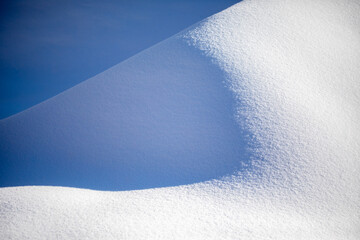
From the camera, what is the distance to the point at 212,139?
22.5ft

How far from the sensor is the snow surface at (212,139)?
497 cm

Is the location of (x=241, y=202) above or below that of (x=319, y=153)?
below

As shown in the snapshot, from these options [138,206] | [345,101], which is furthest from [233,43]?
[138,206]

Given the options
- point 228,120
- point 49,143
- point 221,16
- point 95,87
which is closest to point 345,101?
point 228,120

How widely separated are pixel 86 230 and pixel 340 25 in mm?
8684

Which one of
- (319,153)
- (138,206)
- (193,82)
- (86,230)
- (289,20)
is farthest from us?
(289,20)

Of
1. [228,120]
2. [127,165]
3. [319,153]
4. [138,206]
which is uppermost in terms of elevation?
[228,120]

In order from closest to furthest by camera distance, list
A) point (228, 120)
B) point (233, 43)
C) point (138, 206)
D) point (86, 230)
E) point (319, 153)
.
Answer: point (86, 230) → point (138, 206) → point (319, 153) → point (228, 120) → point (233, 43)

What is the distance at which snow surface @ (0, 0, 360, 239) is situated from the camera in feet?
16.3

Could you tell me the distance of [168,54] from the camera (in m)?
8.55

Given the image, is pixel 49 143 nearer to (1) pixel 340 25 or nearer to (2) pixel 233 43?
(2) pixel 233 43

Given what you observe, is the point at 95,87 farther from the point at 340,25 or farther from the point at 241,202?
the point at 340,25

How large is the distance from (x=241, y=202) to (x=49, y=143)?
444cm

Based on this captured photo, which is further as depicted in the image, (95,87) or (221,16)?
(221,16)
